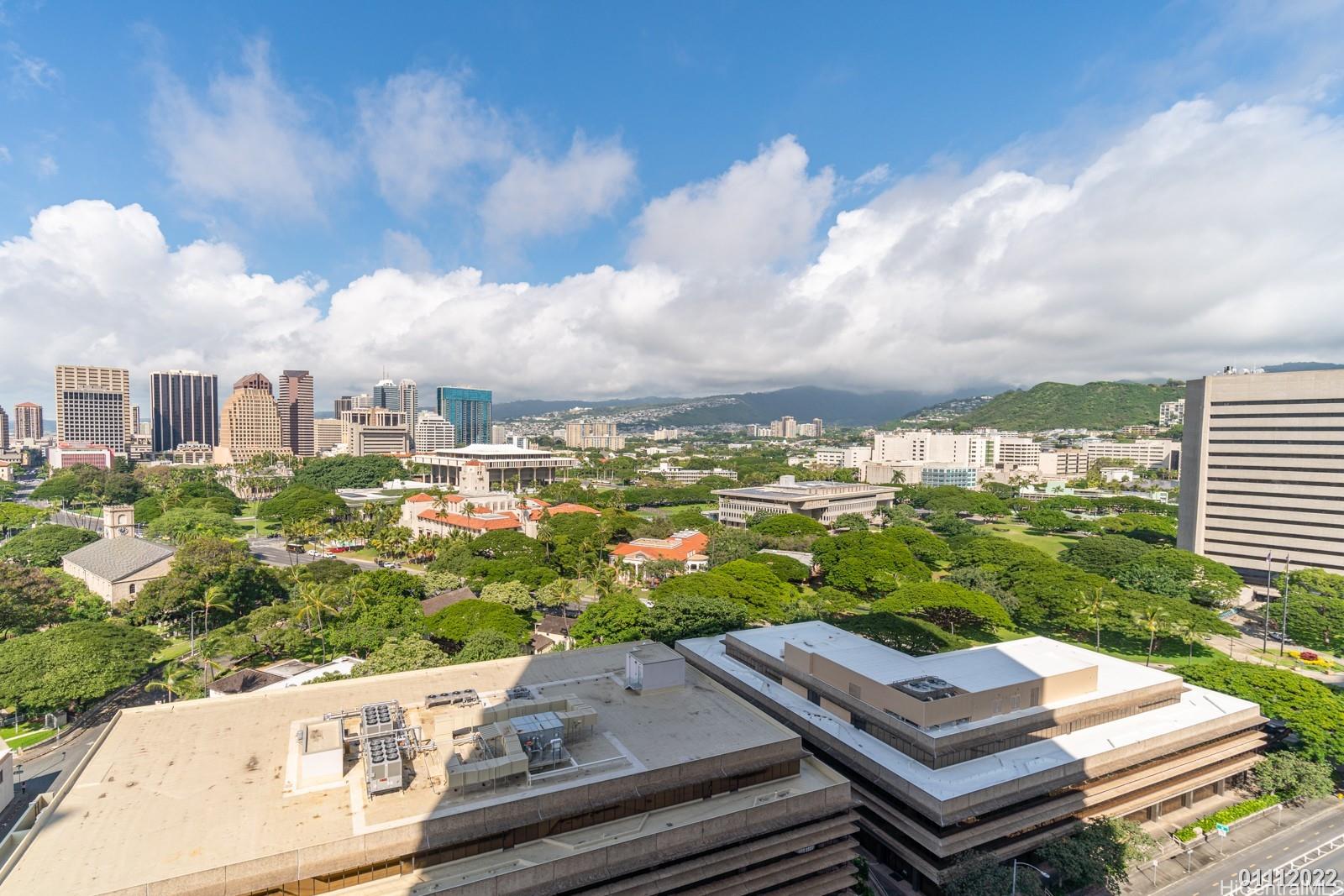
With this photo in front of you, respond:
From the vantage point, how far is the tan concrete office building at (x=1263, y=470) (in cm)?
7912

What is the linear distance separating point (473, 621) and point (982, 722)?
40262 mm

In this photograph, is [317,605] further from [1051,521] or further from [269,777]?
[1051,521]

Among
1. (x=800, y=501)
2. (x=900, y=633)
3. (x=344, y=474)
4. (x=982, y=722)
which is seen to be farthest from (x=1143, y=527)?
(x=344, y=474)

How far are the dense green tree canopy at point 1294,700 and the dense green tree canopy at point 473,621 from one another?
172 ft

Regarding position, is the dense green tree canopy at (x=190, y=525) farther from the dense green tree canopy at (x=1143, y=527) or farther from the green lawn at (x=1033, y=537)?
the dense green tree canopy at (x=1143, y=527)

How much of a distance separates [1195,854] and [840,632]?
2168cm

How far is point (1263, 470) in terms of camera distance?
8388 cm

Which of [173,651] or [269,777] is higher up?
[269,777]

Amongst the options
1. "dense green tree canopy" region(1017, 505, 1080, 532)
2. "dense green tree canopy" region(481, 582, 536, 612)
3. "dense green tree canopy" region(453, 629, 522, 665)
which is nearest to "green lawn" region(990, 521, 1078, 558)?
"dense green tree canopy" region(1017, 505, 1080, 532)

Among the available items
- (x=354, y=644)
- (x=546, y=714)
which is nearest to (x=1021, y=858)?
(x=546, y=714)

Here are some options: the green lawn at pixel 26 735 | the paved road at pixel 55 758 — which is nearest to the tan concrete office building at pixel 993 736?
the paved road at pixel 55 758

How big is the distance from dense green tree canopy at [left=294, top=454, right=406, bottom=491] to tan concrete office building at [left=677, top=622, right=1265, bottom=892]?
544 ft

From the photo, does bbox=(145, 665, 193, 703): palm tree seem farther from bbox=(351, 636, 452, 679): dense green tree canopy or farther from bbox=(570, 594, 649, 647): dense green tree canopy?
bbox=(570, 594, 649, 647): dense green tree canopy

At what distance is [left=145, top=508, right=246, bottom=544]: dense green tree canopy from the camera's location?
98.3 m
